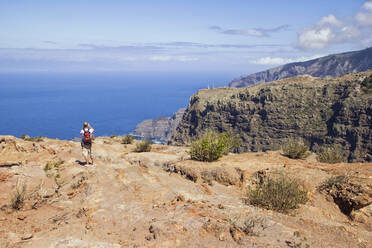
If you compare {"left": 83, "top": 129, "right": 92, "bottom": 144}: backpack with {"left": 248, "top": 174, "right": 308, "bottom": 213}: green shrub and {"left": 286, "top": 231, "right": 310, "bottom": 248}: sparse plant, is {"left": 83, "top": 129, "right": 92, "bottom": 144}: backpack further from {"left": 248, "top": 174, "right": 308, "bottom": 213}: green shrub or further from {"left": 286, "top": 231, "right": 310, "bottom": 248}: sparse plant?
{"left": 286, "top": 231, "right": 310, "bottom": 248}: sparse plant

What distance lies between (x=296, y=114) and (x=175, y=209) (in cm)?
8384

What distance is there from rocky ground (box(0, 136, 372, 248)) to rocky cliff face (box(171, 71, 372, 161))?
64046 mm

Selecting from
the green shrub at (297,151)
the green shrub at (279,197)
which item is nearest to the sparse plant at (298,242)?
the green shrub at (279,197)

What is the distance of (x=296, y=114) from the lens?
81750mm

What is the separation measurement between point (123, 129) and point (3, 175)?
7690 inches

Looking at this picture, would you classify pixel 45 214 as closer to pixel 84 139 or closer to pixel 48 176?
pixel 48 176


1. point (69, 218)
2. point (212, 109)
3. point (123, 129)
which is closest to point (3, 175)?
point (69, 218)

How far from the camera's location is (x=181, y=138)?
10694 centimetres

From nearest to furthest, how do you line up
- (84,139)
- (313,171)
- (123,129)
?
(313,171) → (84,139) → (123,129)

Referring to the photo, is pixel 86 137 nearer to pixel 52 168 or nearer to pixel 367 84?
pixel 52 168

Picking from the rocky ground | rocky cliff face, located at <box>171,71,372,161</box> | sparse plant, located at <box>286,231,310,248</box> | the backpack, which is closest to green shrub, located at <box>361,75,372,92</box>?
rocky cliff face, located at <box>171,71,372,161</box>

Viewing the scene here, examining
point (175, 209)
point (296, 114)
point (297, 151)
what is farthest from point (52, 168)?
point (296, 114)

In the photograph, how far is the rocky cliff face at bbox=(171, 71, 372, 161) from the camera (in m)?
68.8

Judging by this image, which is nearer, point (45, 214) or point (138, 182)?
point (45, 214)
